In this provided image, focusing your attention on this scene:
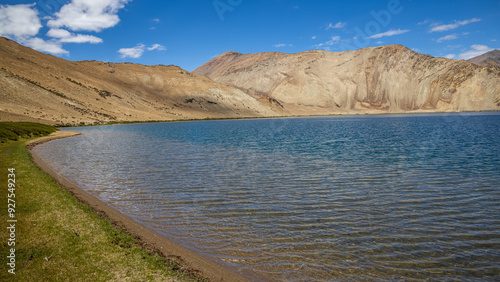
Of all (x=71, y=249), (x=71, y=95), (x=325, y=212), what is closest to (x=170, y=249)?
(x=71, y=249)

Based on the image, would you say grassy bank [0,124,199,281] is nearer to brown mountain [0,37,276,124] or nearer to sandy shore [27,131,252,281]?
sandy shore [27,131,252,281]

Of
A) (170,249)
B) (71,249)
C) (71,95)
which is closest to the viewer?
(71,249)

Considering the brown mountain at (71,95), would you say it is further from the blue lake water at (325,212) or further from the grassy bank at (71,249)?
the grassy bank at (71,249)

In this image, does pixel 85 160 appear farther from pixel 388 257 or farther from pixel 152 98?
pixel 152 98

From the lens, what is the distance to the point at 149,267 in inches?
323

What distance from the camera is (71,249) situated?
345 inches

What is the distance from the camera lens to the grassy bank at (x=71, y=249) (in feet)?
24.8

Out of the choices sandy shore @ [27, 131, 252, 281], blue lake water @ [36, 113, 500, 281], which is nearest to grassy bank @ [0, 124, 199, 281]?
sandy shore @ [27, 131, 252, 281]

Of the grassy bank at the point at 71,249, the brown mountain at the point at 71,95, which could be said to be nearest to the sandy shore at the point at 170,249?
the grassy bank at the point at 71,249

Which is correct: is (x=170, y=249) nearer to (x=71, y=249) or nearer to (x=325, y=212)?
(x=71, y=249)

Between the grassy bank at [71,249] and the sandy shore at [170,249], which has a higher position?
the grassy bank at [71,249]

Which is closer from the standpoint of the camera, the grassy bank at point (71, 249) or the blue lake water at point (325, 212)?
the grassy bank at point (71, 249)

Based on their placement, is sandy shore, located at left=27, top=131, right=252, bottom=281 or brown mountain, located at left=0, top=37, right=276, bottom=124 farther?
brown mountain, located at left=0, top=37, right=276, bottom=124

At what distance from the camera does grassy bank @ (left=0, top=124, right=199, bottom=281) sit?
757 cm
